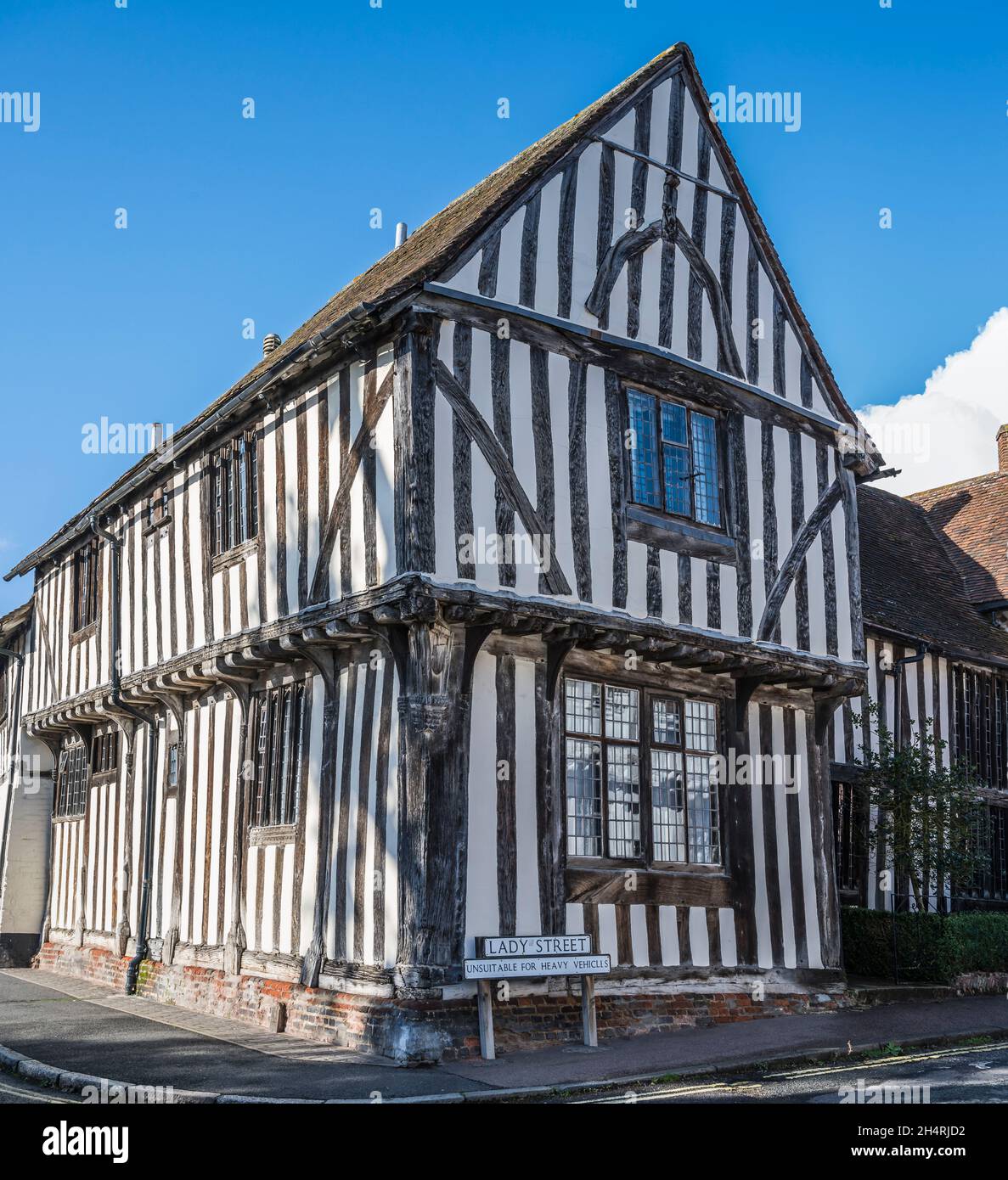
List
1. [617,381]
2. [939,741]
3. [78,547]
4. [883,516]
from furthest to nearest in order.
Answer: [883,516], [78,547], [939,741], [617,381]

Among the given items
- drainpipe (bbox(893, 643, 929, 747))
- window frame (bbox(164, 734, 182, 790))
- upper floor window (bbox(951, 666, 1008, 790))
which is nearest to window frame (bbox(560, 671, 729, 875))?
drainpipe (bbox(893, 643, 929, 747))

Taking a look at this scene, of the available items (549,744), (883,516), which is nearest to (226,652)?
(549,744)

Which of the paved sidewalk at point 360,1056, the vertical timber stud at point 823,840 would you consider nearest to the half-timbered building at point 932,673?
the vertical timber stud at point 823,840

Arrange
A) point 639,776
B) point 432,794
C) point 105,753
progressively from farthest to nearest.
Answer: point 105,753 < point 639,776 < point 432,794

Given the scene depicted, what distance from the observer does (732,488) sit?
13414 mm

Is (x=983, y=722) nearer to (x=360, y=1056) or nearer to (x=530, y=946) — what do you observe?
(x=530, y=946)

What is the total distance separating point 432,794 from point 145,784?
7.02m

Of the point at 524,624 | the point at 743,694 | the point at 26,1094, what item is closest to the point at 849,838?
the point at 743,694

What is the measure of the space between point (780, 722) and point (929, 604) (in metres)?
6.78

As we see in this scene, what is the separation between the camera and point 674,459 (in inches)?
511

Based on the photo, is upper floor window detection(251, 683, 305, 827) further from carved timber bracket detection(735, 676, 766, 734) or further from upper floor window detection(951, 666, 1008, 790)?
upper floor window detection(951, 666, 1008, 790)

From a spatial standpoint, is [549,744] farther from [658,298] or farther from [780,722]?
[658,298]

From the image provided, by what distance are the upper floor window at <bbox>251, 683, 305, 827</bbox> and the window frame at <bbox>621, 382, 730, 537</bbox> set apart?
3.91 m
